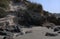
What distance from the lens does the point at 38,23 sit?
23938 mm

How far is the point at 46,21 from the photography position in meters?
25.0

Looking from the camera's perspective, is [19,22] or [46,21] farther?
[46,21]

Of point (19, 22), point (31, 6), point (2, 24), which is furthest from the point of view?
point (31, 6)

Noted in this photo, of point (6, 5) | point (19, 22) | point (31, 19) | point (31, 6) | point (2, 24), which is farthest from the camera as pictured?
point (31, 6)

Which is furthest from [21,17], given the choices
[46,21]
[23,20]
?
[46,21]

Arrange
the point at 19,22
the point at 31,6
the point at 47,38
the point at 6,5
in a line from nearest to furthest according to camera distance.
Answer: the point at 47,38, the point at 19,22, the point at 6,5, the point at 31,6

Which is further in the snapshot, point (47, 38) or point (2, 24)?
point (2, 24)

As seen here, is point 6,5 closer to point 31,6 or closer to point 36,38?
point 31,6

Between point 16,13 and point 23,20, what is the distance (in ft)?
7.18

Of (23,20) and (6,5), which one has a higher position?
(6,5)

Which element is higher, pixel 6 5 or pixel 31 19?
pixel 6 5

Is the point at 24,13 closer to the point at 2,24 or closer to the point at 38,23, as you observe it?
the point at 38,23

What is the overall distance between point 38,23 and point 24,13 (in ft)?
8.93

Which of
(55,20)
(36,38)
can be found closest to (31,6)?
(55,20)
